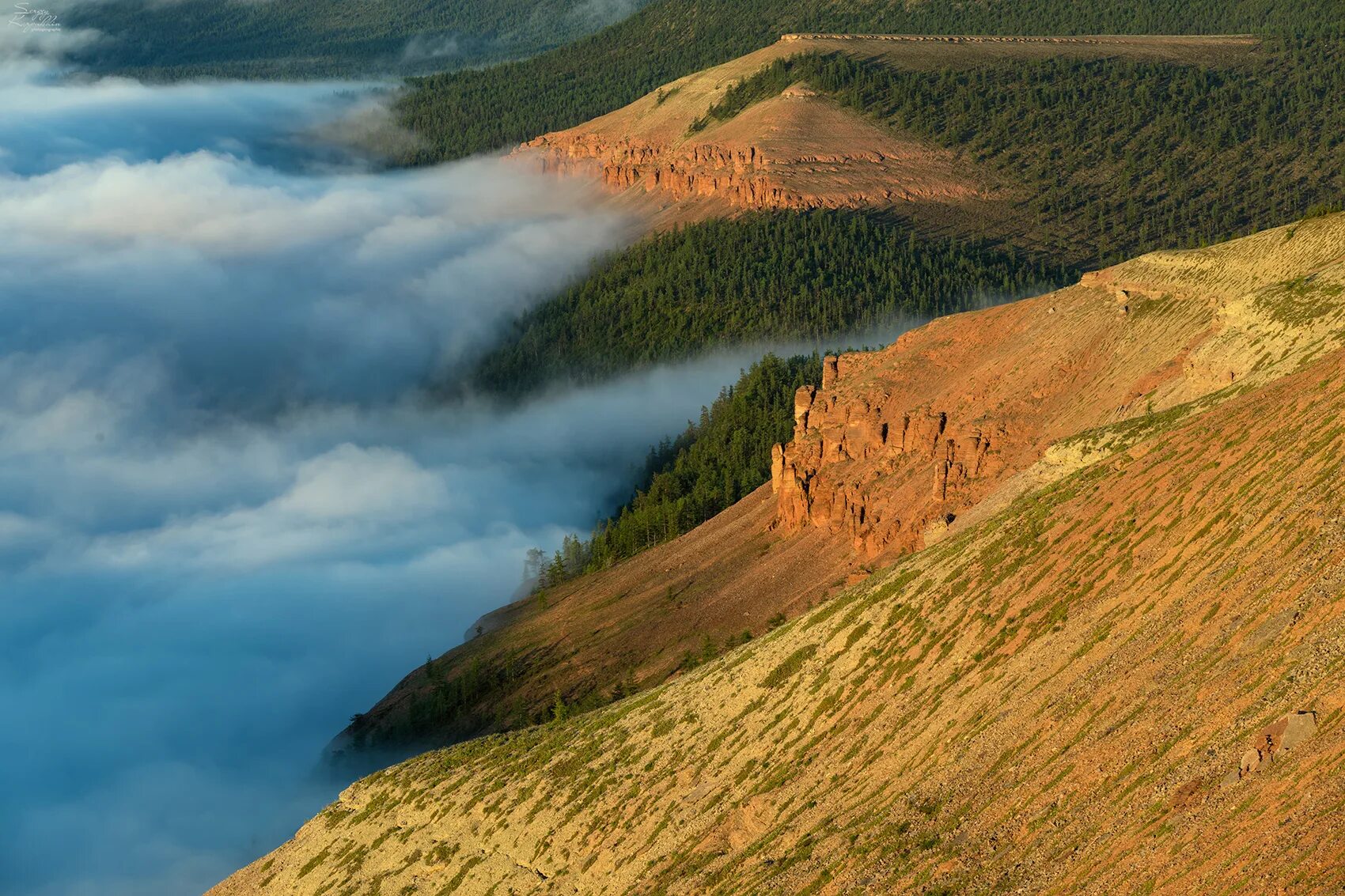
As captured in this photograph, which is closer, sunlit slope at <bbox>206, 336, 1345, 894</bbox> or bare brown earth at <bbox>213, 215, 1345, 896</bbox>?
sunlit slope at <bbox>206, 336, 1345, 894</bbox>

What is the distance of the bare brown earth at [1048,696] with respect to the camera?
64688 millimetres

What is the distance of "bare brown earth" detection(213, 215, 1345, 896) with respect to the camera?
6469 cm

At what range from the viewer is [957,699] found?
3398 inches

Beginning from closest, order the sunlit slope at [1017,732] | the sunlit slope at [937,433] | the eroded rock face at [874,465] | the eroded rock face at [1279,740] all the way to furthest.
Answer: the eroded rock face at [1279,740] < the sunlit slope at [1017,732] < the sunlit slope at [937,433] < the eroded rock face at [874,465]

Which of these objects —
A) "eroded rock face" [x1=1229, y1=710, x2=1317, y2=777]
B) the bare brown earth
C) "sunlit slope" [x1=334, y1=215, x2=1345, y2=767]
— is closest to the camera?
"eroded rock face" [x1=1229, y1=710, x2=1317, y2=777]

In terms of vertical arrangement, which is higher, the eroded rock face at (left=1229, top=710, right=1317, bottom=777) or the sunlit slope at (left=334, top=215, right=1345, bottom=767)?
the eroded rock face at (left=1229, top=710, right=1317, bottom=777)

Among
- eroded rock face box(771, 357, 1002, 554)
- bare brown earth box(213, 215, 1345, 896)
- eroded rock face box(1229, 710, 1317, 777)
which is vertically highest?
eroded rock face box(1229, 710, 1317, 777)

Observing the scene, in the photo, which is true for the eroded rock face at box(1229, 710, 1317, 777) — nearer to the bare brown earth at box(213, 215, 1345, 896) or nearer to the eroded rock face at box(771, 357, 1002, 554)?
the bare brown earth at box(213, 215, 1345, 896)

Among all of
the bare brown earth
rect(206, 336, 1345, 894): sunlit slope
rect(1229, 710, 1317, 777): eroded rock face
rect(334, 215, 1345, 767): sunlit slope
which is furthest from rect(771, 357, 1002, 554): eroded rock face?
rect(1229, 710, 1317, 777): eroded rock face

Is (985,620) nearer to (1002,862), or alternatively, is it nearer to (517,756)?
(1002,862)

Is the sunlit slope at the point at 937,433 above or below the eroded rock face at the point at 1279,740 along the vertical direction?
below

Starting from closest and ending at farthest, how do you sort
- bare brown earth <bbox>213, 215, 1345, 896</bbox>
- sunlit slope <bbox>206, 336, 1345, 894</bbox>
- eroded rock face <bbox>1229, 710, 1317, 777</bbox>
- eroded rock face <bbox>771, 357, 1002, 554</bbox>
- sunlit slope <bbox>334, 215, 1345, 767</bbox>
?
1. eroded rock face <bbox>1229, 710, 1317, 777</bbox>
2. sunlit slope <bbox>206, 336, 1345, 894</bbox>
3. bare brown earth <bbox>213, 215, 1345, 896</bbox>
4. sunlit slope <bbox>334, 215, 1345, 767</bbox>
5. eroded rock face <bbox>771, 357, 1002, 554</bbox>

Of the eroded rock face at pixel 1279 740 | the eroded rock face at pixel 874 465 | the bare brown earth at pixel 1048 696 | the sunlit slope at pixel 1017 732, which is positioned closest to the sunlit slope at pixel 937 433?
the eroded rock face at pixel 874 465

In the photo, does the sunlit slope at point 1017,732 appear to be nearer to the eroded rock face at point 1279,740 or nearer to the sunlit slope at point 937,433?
the eroded rock face at point 1279,740
